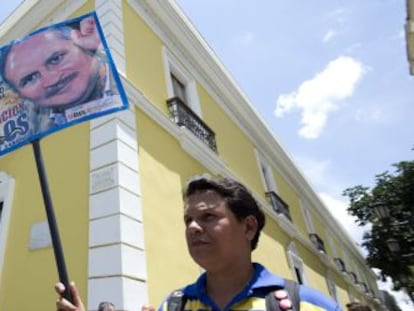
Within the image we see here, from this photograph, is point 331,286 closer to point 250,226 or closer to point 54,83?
point 250,226

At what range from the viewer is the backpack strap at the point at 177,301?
1.49m

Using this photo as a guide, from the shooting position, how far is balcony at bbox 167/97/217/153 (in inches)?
267

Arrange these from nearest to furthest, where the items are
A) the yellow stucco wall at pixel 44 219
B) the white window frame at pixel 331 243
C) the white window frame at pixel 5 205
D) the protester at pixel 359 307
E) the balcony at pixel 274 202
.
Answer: the protester at pixel 359 307 < the yellow stucco wall at pixel 44 219 < the white window frame at pixel 5 205 < the balcony at pixel 274 202 < the white window frame at pixel 331 243

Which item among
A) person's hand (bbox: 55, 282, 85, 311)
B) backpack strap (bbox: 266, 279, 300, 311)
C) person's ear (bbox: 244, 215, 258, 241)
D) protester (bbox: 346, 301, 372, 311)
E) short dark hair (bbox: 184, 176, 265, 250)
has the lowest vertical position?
protester (bbox: 346, 301, 372, 311)

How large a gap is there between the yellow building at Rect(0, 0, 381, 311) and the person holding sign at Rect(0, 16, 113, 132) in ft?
7.21

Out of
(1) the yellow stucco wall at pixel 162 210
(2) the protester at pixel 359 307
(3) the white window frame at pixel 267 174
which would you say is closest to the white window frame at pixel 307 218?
(3) the white window frame at pixel 267 174

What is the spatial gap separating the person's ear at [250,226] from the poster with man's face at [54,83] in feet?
3.32

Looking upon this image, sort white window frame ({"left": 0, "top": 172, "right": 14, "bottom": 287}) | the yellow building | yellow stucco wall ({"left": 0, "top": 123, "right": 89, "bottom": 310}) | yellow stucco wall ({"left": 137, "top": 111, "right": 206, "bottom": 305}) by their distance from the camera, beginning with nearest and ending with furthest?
the yellow building, yellow stucco wall ({"left": 0, "top": 123, "right": 89, "bottom": 310}), yellow stucco wall ({"left": 137, "top": 111, "right": 206, "bottom": 305}), white window frame ({"left": 0, "top": 172, "right": 14, "bottom": 287})

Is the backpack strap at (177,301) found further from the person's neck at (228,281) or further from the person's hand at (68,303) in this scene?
the person's hand at (68,303)

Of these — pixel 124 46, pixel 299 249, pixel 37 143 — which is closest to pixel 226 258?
pixel 37 143

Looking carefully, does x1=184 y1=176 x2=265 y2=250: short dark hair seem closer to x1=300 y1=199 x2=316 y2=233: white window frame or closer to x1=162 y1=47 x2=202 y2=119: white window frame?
x1=162 y1=47 x2=202 y2=119: white window frame

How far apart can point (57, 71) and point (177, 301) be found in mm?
1486

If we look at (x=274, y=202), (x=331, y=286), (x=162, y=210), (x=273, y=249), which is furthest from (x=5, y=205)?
(x=331, y=286)

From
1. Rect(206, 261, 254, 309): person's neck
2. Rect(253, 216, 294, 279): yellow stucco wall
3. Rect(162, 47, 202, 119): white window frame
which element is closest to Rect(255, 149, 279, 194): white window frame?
Rect(253, 216, 294, 279): yellow stucco wall
